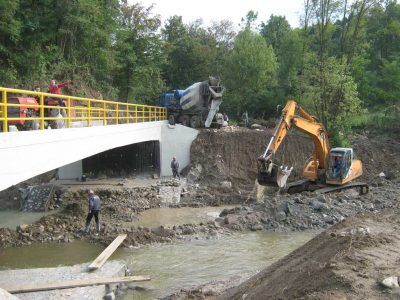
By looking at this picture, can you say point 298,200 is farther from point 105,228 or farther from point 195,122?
point 195,122

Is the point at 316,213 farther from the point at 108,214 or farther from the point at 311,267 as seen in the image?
the point at 311,267

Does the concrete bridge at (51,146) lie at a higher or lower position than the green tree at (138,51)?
lower

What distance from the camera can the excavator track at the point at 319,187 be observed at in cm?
1942

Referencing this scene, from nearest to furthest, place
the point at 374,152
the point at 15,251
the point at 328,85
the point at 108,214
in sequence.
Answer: the point at 15,251 → the point at 108,214 → the point at 374,152 → the point at 328,85

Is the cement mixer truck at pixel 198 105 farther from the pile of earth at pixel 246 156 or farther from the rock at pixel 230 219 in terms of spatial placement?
the rock at pixel 230 219

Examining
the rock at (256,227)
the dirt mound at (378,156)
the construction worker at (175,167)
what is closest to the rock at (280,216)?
the rock at (256,227)

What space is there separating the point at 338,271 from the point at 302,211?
1058 centimetres

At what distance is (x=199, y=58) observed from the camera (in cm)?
4791

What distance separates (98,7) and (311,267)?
2590 centimetres

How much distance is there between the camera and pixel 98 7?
28812 millimetres

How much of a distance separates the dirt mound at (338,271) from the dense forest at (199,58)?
66.3ft

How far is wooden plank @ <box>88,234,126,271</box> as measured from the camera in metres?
10.9

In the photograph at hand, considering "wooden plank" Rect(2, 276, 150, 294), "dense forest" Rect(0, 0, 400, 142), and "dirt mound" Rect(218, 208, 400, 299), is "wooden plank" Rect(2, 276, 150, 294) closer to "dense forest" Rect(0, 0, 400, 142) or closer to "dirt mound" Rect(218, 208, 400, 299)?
"dirt mound" Rect(218, 208, 400, 299)

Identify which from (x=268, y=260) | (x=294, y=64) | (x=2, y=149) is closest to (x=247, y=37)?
(x=294, y=64)
